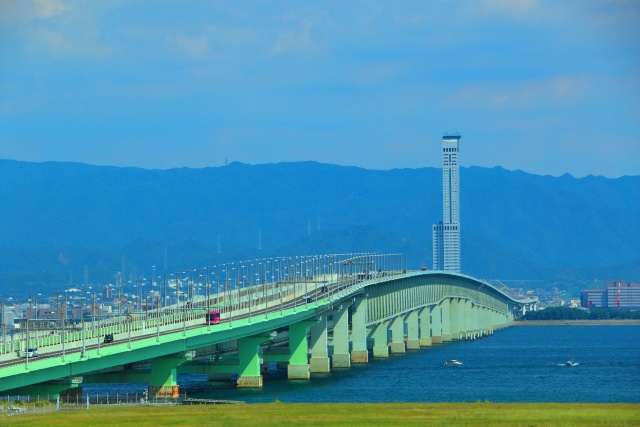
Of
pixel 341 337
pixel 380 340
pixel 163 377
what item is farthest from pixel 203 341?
pixel 380 340

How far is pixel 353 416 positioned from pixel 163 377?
34913 millimetres

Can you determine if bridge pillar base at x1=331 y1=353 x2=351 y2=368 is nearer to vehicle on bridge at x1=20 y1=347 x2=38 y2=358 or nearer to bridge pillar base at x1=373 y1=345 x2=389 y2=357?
bridge pillar base at x1=373 y1=345 x2=389 y2=357

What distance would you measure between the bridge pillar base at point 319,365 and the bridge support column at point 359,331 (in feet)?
72.2

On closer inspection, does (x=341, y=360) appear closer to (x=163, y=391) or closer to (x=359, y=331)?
(x=359, y=331)

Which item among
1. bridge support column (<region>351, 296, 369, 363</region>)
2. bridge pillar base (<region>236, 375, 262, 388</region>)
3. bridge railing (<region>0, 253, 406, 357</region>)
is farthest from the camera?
bridge support column (<region>351, 296, 369, 363</region>)

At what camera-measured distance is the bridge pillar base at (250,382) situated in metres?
126

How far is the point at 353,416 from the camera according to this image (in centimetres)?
8162

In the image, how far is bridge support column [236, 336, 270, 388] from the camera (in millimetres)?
126688

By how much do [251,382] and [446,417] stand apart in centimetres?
4987

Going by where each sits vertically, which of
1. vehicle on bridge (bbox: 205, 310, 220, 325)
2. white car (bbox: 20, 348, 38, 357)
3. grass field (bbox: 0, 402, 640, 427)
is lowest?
grass field (bbox: 0, 402, 640, 427)

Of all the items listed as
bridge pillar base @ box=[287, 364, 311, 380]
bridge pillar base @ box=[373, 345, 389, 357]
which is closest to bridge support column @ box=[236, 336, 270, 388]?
bridge pillar base @ box=[287, 364, 311, 380]

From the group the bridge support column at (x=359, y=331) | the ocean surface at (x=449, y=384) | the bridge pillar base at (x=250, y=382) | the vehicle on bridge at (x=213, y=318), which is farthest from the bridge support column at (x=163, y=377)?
the bridge support column at (x=359, y=331)

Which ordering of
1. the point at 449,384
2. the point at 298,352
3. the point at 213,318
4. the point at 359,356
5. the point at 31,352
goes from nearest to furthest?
the point at 31,352, the point at 213,318, the point at 449,384, the point at 298,352, the point at 359,356

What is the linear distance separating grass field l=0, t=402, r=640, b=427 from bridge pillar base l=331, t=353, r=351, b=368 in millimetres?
69289
